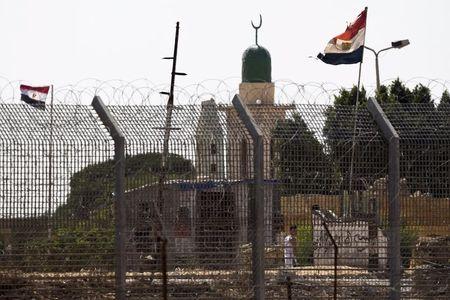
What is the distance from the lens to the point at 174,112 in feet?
40.5

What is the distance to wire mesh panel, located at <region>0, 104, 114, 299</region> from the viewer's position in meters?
11.9

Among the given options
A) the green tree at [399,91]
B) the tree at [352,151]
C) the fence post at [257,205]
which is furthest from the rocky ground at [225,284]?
the green tree at [399,91]

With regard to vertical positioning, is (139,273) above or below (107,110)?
below

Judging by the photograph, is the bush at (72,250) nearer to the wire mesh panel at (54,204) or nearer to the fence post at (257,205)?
the wire mesh panel at (54,204)

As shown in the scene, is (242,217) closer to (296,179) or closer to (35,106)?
(296,179)

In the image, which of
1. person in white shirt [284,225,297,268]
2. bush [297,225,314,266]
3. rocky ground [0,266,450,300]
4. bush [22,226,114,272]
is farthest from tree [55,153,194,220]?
bush [297,225,314,266]

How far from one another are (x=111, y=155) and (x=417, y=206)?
3.16 metres

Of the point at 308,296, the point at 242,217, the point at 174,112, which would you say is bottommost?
the point at 308,296

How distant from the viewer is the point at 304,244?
12.5 metres

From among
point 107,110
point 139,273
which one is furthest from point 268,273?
point 107,110

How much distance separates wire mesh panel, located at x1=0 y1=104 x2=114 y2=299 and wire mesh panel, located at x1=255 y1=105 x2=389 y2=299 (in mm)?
1642

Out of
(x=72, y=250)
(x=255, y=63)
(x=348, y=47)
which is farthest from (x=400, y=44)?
(x=72, y=250)

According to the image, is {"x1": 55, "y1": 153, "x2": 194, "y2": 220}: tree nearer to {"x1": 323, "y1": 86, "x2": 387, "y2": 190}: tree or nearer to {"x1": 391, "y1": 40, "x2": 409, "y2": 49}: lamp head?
{"x1": 323, "y1": 86, "x2": 387, "y2": 190}: tree

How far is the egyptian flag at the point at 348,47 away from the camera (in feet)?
48.3
